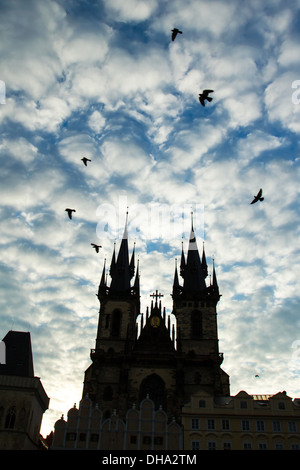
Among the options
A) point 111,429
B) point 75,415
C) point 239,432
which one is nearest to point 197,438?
point 239,432

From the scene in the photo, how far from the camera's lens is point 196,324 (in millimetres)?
52688

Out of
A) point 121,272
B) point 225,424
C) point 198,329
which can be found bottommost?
point 225,424

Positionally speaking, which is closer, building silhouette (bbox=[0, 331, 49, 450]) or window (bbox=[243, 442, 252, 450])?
building silhouette (bbox=[0, 331, 49, 450])

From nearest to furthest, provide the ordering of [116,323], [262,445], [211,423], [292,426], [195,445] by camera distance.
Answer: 1. [195,445]
2. [262,445]
3. [292,426]
4. [211,423]
5. [116,323]

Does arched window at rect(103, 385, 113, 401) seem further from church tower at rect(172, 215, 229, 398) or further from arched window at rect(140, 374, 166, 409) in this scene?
church tower at rect(172, 215, 229, 398)

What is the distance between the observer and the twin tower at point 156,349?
4584cm

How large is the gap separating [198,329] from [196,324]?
2.56 ft

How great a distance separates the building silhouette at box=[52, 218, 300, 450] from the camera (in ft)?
109

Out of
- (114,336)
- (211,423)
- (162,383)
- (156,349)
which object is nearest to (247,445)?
(211,423)

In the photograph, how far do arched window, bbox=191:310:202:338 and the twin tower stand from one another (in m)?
0.13

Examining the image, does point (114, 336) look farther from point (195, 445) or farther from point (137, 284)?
point (195, 445)

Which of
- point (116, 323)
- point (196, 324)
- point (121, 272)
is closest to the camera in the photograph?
point (196, 324)

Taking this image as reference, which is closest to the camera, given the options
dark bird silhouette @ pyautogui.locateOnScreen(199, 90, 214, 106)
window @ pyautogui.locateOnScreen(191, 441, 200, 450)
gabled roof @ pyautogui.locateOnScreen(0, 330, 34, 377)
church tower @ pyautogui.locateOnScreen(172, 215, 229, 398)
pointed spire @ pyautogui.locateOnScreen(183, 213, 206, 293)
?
dark bird silhouette @ pyautogui.locateOnScreen(199, 90, 214, 106)

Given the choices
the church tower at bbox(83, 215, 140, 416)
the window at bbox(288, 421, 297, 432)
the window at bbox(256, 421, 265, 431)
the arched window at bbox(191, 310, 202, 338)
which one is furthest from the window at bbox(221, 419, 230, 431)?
the arched window at bbox(191, 310, 202, 338)
